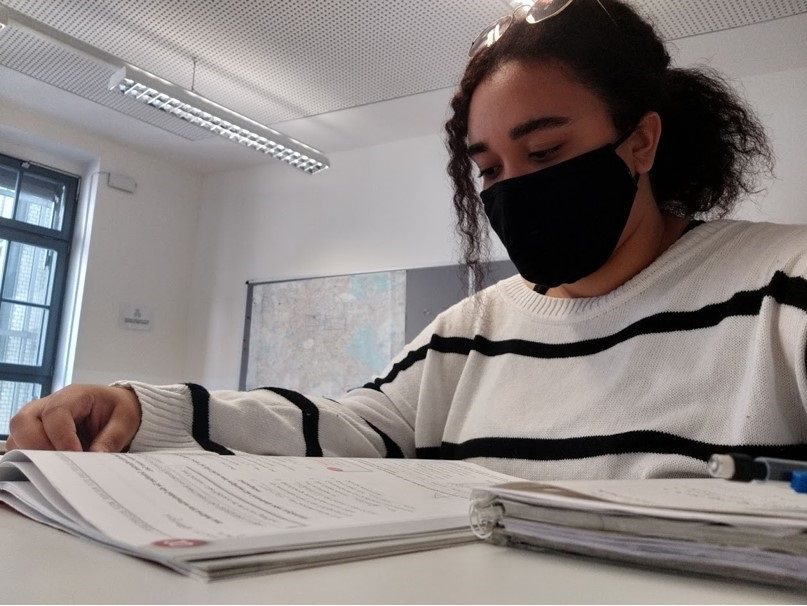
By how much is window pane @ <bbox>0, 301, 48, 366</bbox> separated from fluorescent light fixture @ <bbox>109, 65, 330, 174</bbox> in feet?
5.88

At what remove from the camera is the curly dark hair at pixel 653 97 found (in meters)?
0.92

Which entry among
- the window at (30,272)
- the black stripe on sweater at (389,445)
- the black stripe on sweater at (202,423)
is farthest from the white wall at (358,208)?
the black stripe on sweater at (202,423)

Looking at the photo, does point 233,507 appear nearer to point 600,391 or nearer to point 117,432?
point 117,432

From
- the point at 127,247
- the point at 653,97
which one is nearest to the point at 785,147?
the point at 653,97

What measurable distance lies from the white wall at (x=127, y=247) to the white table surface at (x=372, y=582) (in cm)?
407

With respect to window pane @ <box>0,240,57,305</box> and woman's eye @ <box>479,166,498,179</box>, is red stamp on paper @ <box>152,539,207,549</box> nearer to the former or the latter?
woman's eye @ <box>479,166,498,179</box>

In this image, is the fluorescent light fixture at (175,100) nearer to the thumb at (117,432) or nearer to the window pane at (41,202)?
the window pane at (41,202)

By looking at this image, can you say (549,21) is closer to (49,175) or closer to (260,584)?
(260,584)

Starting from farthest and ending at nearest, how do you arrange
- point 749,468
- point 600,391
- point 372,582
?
point 600,391, point 749,468, point 372,582

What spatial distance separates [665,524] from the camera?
35 centimetres

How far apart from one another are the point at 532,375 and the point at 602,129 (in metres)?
0.38

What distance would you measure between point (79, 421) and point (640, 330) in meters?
0.70

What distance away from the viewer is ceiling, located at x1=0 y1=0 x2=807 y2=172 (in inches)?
99.2

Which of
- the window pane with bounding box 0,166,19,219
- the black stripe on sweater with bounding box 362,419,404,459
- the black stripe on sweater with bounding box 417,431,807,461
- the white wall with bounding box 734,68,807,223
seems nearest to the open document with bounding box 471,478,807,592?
the black stripe on sweater with bounding box 417,431,807,461
